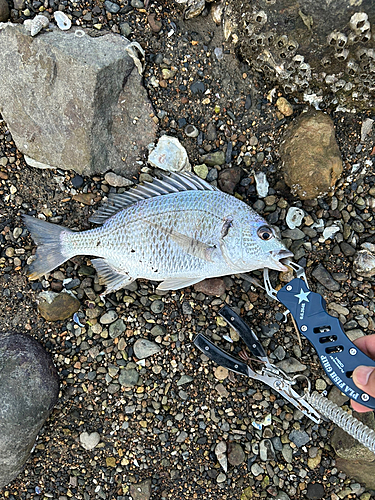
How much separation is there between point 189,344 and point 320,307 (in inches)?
48.3

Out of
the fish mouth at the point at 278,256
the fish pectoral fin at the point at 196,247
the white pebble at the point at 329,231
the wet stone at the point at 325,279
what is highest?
the white pebble at the point at 329,231

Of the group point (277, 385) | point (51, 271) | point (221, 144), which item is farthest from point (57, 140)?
point (277, 385)

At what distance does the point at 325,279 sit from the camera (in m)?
3.35

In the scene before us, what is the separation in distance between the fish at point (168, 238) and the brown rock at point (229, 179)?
174 millimetres

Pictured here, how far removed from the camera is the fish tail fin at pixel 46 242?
328 cm

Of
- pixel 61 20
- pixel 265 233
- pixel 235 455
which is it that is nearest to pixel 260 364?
pixel 235 455

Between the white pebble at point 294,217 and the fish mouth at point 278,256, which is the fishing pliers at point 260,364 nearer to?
the fish mouth at point 278,256

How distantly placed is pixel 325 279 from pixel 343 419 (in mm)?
1189

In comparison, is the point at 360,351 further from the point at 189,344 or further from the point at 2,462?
the point at 2,462

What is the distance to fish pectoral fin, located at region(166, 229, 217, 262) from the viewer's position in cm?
309

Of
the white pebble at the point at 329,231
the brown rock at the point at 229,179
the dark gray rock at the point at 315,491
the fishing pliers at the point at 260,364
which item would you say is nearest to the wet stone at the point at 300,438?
the fishing pliers at the point at 260,364

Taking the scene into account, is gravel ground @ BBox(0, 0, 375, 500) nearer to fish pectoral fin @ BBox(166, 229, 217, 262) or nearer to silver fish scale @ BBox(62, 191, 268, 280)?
silver fish scale @ BBox(62, 191, 268, 280)

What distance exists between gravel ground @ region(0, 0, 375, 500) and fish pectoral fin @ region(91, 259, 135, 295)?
0.18 meters

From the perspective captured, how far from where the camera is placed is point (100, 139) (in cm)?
328
